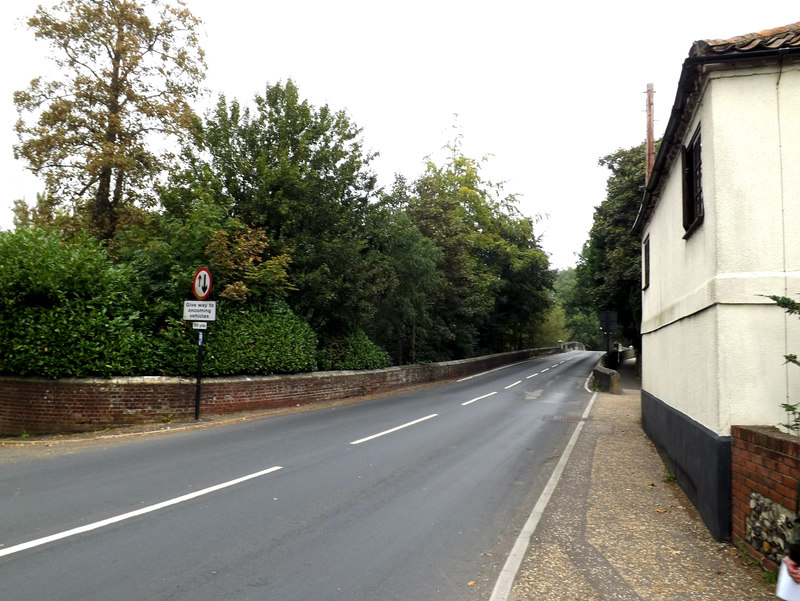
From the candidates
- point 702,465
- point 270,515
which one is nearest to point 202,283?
point 270,515

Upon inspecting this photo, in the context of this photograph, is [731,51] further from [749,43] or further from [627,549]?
[627,549]

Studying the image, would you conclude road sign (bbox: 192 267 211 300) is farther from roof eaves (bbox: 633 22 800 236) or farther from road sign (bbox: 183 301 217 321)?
roof eaves (bbox: 633 22 800 236)

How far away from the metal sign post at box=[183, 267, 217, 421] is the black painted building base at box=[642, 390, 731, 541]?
10.1 metres

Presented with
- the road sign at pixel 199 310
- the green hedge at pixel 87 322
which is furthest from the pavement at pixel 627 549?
the green hedge at pixel 87 322

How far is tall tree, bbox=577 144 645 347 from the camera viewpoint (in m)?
26.0

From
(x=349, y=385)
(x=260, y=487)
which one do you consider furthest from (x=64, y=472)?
(x=349, y=385)

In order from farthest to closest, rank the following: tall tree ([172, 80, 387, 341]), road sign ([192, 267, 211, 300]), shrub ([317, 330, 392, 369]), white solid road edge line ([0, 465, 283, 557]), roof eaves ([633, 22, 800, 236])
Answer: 1. shrub ([317, 330, 392, 369])
2. tall tree ([172, 80, 387, 341])
3. road sign ([192, 267, 211, 300])
4. roof eaves ([633, 22, 800, 236])
5. white solid road edge line ([0, 465, 283, 557])

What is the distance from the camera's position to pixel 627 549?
17.2 ft

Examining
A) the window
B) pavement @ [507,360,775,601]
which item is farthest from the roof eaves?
pavement @ [507,360,775,601]

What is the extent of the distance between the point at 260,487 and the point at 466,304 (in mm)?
26728

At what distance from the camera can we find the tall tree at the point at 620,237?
26.0m

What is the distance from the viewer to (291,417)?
1441 centimetres

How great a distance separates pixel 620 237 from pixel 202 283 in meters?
20.7

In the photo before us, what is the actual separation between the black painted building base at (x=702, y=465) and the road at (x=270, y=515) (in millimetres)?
1902
